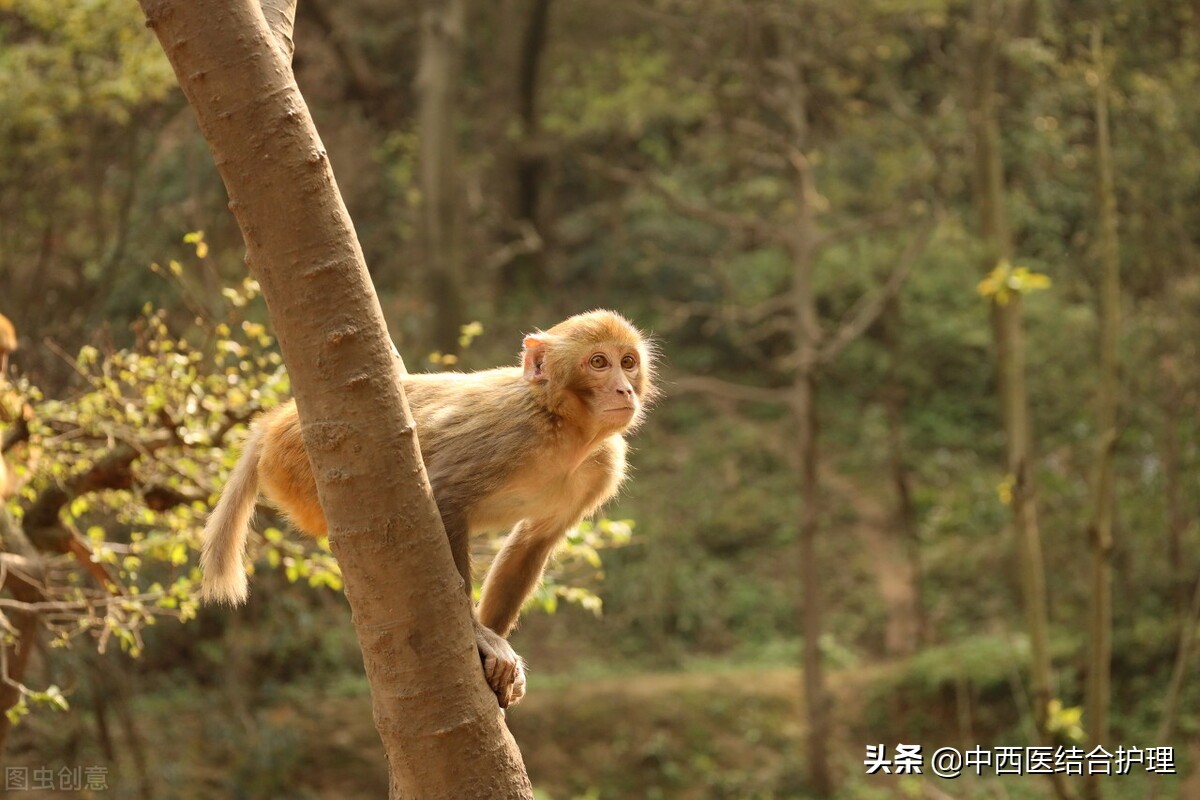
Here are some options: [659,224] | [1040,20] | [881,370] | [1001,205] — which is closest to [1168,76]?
[1040,20]

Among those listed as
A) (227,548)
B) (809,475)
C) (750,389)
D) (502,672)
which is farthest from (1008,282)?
(750,389)

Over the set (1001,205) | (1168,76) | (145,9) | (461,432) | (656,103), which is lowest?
(461,432)

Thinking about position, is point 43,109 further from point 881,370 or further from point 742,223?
point 881,370

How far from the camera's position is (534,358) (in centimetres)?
356

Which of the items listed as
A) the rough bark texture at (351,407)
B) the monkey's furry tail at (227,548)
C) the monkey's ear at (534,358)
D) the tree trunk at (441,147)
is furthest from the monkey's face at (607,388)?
the tree trunk at (441,147)

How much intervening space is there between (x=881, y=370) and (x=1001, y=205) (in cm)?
846

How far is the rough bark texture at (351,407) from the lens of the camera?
218 cm

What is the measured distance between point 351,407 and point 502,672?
36.4 inches

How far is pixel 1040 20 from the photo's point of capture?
9281 mm

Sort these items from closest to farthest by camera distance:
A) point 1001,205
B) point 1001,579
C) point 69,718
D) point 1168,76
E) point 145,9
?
point 145,9 → point 1001,205 → point 69,718 → point 1168,76 → point 1001,579

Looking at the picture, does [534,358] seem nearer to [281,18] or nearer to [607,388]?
[607,388]

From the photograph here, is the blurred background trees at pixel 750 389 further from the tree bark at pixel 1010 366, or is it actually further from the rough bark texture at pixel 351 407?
the rough bark texture at pixel 351 407

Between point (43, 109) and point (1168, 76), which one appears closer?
point (43, 109)

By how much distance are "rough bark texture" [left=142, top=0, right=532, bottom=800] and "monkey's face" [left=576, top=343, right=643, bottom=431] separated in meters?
1.14
